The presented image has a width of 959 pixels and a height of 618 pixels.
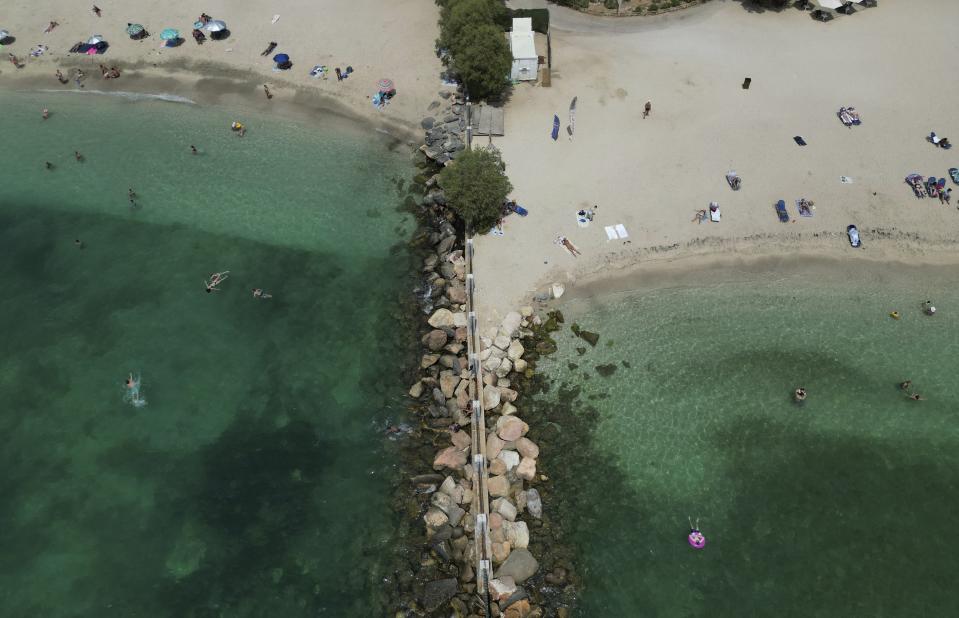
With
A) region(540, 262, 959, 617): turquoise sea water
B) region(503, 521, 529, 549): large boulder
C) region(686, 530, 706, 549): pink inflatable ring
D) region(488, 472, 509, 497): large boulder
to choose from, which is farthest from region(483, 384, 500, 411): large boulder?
region(686, 530, 706, 549): pink inflatable ring

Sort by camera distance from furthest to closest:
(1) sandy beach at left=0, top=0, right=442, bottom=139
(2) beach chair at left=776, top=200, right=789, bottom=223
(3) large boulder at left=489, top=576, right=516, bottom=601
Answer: (1) sandy beach at left=0, top=0, right=442, bottom=139 → (2) beach chair at left=776, top=200, right=789, bottom=223 → (3) large boulder at left=489, top=576, right=516, bottom=601

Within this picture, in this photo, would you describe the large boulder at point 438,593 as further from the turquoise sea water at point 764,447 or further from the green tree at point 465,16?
the green tree at point 465,16

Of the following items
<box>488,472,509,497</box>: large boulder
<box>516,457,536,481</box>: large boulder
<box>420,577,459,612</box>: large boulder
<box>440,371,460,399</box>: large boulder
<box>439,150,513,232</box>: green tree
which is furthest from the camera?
<box>439,150,513,232</box>: green tree

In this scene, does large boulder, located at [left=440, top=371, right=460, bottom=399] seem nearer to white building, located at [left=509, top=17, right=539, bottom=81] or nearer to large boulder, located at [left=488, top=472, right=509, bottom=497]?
large boulder, located at [left=488, top=472, right=509, bottom=497]

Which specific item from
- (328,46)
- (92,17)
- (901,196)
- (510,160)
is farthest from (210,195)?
(901,196)

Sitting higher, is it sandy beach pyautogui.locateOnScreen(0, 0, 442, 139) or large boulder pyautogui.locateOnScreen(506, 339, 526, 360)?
sandy beach pyautogui.locateOnScreen(0, 0, 442, 139)

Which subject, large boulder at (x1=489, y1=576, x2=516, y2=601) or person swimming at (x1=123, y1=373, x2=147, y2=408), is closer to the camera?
large boulder at (x1=489, y1=576, x2=516, y2=601)

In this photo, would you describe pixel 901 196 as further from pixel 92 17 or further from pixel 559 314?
pixel 92 17
